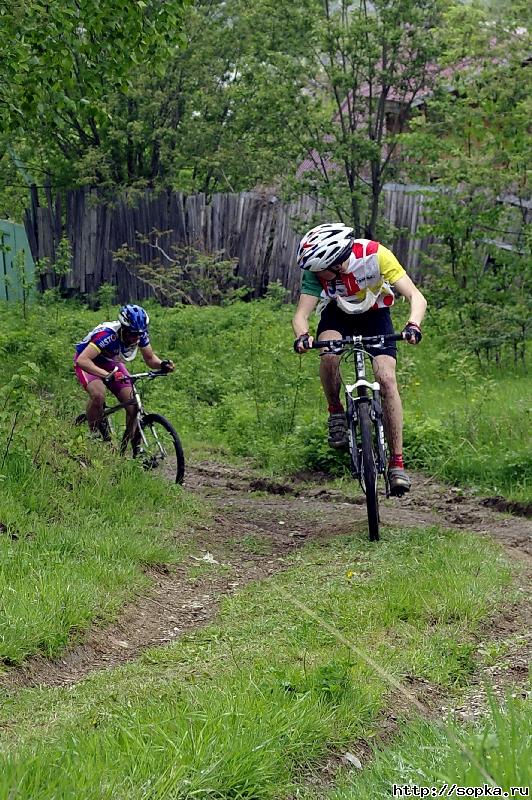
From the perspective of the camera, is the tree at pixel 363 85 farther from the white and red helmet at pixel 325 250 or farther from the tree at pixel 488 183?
the white and red helmet at pixel 325 250

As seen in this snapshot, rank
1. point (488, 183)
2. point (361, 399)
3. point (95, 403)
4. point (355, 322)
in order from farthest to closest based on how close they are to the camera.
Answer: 1. point (488, 183)
2. point (95, 403)
3. point (355, 322)
4. point (361, 399)

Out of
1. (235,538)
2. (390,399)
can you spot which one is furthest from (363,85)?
(235,538)

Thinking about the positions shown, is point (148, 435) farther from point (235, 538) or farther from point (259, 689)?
point (259, 689)

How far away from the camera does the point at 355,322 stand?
7.79m

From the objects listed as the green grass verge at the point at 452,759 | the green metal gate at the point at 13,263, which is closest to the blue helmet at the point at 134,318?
the green grass verge at the point at 452,759

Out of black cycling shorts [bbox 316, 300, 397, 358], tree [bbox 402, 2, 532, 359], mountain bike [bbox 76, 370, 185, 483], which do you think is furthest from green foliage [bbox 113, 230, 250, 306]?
black cycling shorts [bbox 316, 300, 397, 358]

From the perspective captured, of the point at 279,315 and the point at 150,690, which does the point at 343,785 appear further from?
the point at 279,315

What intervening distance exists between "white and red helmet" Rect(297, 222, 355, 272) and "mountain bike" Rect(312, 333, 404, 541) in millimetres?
526

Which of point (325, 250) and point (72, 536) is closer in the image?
point (72, 536)

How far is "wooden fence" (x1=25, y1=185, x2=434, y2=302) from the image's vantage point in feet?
75.7

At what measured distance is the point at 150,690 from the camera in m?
4.43

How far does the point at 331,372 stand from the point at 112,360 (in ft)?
9.43

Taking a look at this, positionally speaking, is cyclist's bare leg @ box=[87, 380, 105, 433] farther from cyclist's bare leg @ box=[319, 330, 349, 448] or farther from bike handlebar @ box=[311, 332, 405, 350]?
bike handlebar @ box=[311, 332, 405, 350]

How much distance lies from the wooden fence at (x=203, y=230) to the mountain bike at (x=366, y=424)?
1392 centimetres
